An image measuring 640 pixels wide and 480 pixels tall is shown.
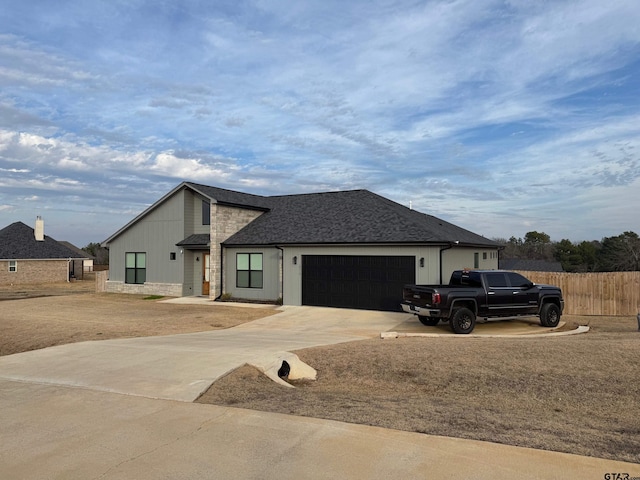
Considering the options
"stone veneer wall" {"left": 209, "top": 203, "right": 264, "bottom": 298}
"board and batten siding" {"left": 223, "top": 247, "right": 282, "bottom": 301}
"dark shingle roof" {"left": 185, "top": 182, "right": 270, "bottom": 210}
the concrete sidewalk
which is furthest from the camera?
"dark shingle roof" {"left": 185, "top": 182, "right": 270, "bottom": 210}

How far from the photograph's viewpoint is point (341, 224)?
2405 centimetres

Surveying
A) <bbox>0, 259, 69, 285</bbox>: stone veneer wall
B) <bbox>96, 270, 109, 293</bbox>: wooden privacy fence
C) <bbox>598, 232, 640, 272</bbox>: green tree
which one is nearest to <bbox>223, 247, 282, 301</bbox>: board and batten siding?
<bbox>96, 270, 109, 293</bbox>: wooden privacy fence

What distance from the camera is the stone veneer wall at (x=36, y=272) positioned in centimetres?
4362

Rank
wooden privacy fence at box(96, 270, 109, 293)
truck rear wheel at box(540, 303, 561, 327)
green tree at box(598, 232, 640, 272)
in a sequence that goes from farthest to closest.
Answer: green tree at box(598, 232, 640, 272) < wooden privacy fence at box(96, 270, 109, 293) < truck rear wheel at box(540, 303, 561, 327)

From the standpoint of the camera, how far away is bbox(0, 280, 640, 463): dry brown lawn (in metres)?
6.21

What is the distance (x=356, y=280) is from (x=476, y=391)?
12.8 metres

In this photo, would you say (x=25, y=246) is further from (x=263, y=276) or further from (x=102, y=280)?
(x=263, y=276)

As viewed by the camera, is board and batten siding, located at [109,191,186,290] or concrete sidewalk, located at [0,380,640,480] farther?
board and batten siding, located at [109,191,186,290]

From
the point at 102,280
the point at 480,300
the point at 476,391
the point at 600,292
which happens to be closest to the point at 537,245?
the point at 600,292

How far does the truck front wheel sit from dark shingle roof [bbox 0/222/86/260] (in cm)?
4238

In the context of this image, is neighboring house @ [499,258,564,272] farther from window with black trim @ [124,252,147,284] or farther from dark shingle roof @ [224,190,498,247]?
window with black trim @ [124,252,147,284]

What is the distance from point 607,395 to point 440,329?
8.26 m

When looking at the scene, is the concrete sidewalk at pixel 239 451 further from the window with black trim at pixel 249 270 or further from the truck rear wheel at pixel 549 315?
the window with black trim at pixel 249 270

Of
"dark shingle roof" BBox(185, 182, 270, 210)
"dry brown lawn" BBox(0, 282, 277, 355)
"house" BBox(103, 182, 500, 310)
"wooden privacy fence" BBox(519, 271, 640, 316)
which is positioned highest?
"dark shingle roof" BBox(185, 182, 270, 210)
